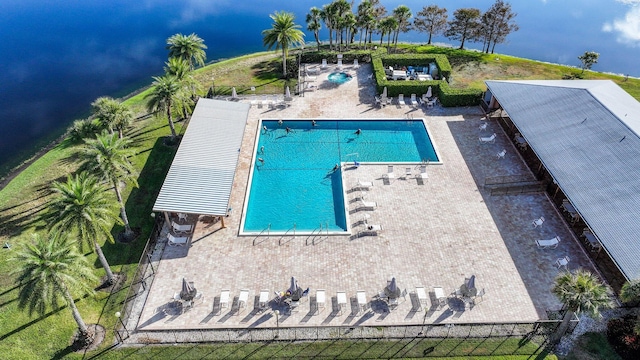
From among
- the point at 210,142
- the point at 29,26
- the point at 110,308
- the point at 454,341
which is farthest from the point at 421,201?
the point at 29,26

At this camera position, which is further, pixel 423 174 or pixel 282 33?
pixel 282 33

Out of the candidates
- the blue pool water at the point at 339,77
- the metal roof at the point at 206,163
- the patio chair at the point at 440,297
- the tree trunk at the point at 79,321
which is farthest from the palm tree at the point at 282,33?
the tree trunk at the point at 79,321

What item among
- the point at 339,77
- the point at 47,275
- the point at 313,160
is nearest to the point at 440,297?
the point at 313,160

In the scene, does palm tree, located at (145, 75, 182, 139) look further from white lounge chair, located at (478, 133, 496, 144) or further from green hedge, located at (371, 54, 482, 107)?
white lounge chair, located at (478, 133, 496, 144)

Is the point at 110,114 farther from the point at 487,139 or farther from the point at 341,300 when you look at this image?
the point at 487,139

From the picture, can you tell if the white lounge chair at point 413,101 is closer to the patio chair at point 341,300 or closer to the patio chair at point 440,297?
the patio chair at point 440,297
